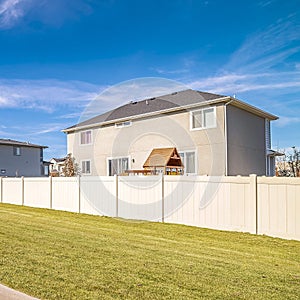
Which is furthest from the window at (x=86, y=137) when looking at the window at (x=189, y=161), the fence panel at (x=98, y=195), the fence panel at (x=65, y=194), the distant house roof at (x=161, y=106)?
the fence panel at (x=98, y=195)

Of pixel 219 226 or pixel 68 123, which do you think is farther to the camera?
pixel 68 123

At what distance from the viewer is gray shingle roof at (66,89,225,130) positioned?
19.1m

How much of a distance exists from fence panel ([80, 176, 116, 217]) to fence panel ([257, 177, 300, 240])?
5.80m

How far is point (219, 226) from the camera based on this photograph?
923 centimetres

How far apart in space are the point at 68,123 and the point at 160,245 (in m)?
21.5

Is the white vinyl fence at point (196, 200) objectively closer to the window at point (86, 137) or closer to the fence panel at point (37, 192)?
the fence panel at point (37, 192)

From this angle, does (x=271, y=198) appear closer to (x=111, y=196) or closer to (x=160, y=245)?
(x=160, y=245)

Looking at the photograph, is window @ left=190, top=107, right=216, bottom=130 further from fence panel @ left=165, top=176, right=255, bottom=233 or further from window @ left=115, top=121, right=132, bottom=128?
fence panel @ left=165, top=176, right=255, bottom=233

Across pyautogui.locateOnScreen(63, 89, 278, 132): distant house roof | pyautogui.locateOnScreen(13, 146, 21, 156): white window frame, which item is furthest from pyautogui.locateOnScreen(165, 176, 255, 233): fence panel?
pyautogui.locateOnScreen(13, 146, 21, 156): white window frame

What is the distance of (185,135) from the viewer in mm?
18938

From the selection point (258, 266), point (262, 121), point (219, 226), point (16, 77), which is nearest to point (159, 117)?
point (262, 121)

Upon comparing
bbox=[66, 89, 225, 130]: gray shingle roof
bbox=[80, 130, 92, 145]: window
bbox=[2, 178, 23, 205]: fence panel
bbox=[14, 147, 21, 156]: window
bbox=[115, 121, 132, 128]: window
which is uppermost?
bbox=[66, 89, 225, 130]: gray shingle roof

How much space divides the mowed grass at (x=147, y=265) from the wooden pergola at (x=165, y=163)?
9.53 metres

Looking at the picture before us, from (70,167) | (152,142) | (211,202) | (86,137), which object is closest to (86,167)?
(70,167)
